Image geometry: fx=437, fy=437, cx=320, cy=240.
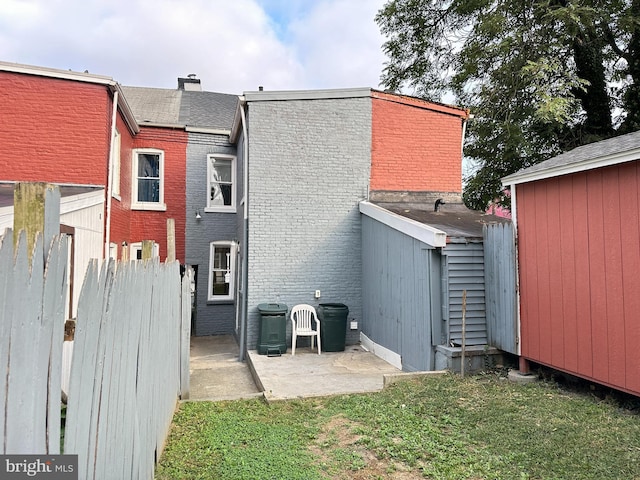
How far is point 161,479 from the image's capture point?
12.3 feet

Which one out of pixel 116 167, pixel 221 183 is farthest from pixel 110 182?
pixel 221 183

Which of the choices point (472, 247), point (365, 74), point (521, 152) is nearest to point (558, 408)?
point (472, 247)

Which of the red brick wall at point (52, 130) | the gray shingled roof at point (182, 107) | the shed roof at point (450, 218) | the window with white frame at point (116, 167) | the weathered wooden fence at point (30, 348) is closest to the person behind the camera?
the weathered wooden fence at point (30, 348)

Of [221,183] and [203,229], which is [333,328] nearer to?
[203,229]

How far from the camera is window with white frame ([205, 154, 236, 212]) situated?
14.0 meters

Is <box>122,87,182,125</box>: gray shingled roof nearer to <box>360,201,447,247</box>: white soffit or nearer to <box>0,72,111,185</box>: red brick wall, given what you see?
<box>0,72,111,185</box>: red brick wall

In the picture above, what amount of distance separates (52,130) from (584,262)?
10332 millimetres

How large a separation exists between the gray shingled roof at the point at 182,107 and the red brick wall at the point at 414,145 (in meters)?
5.98

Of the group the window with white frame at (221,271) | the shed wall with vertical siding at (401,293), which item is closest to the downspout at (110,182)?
the window with white frame at (221,271)

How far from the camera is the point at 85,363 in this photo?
2053 mm

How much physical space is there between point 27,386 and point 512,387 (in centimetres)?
596

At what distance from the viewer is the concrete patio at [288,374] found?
6699 mm

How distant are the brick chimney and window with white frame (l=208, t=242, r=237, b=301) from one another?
8310 millimetres

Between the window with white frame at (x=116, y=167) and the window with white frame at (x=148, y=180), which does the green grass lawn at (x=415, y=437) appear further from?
the window with white frame at (x=148, y=180)
